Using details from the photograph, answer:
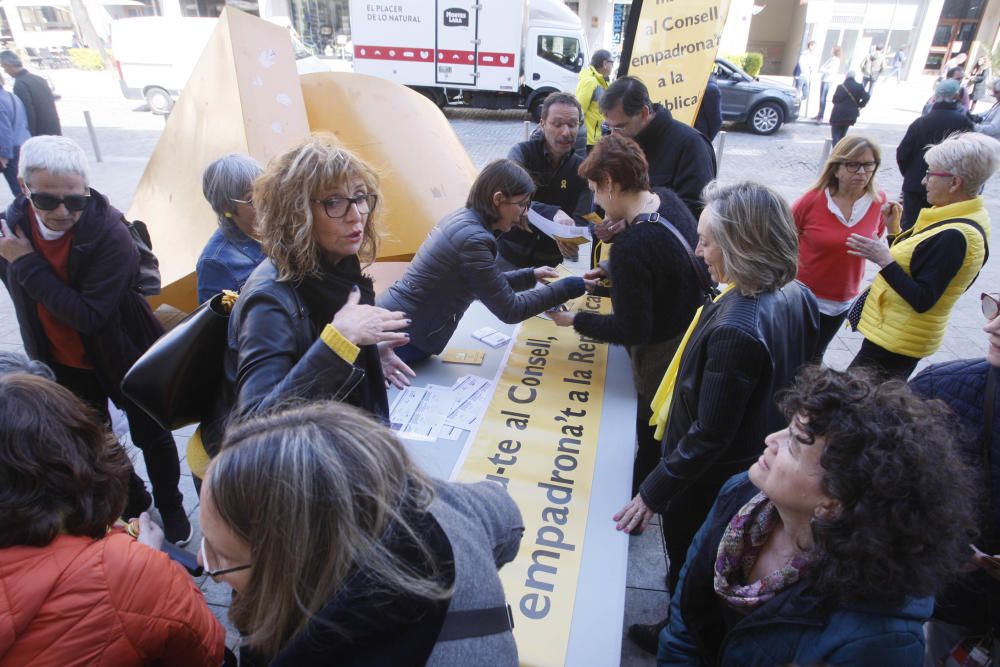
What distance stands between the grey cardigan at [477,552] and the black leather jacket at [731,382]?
2.46 ft

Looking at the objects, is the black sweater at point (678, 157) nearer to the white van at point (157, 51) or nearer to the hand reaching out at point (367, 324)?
the hand reaching out at point (367, 324)

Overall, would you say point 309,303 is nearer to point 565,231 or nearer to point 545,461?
point 545,461

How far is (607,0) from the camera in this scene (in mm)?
22797

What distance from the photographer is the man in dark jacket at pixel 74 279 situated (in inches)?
86.6

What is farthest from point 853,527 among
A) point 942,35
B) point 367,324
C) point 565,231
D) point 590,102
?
point 942,35

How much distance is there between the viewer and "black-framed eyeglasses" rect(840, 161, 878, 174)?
3.02 metres

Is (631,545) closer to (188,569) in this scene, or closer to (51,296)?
(188,569)

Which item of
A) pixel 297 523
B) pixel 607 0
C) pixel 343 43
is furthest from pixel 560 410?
pixel 607 0

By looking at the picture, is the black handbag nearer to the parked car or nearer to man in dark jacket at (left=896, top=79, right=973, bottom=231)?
man in dark jacket at (left=896, top=79, right=973, bottom=231)

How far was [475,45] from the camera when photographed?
13766mm

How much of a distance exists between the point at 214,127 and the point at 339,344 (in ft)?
10.3

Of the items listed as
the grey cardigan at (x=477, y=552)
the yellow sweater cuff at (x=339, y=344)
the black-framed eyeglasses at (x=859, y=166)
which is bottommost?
the grey cardigan at (x=477, y=552)

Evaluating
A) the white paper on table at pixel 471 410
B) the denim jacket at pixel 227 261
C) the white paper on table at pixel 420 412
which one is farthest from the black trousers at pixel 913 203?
the denim jacket at pixel 227 261

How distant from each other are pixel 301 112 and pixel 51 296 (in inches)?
95.4
